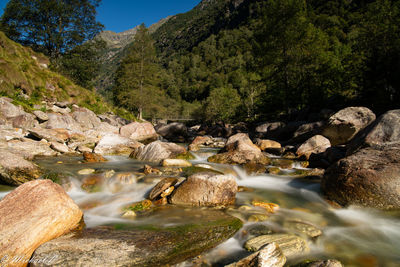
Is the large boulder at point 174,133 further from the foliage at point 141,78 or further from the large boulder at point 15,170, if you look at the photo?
the large boulder at point 15,170

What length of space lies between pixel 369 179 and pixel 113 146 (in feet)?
33.7

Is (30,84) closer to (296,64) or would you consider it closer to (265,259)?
(265,259)

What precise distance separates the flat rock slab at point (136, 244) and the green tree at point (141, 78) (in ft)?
96.0

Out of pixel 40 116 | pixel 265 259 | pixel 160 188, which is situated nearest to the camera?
pixel 265 259

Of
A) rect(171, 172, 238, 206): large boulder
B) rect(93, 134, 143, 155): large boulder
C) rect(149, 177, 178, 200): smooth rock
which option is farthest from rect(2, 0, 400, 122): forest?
rect(93, 134, 143, 155): large boulder

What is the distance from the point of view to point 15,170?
5.32m

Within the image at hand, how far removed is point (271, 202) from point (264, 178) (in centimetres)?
224

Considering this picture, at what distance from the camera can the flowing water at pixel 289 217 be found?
336 cm

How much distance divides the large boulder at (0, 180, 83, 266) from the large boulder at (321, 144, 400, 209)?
552cm

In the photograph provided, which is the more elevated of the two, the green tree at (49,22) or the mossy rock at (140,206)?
the green tree at (49,22)

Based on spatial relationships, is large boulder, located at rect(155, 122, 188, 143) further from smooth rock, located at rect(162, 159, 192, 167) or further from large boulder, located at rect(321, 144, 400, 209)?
large boulder, located at rect(321, 144, 400, 209)

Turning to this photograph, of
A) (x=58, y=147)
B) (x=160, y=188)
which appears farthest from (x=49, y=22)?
(x=160, y=188)

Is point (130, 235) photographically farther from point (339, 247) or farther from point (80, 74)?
point (80, 74)

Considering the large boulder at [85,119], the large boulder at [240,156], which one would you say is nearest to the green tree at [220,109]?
the large boulder at [85,119]
